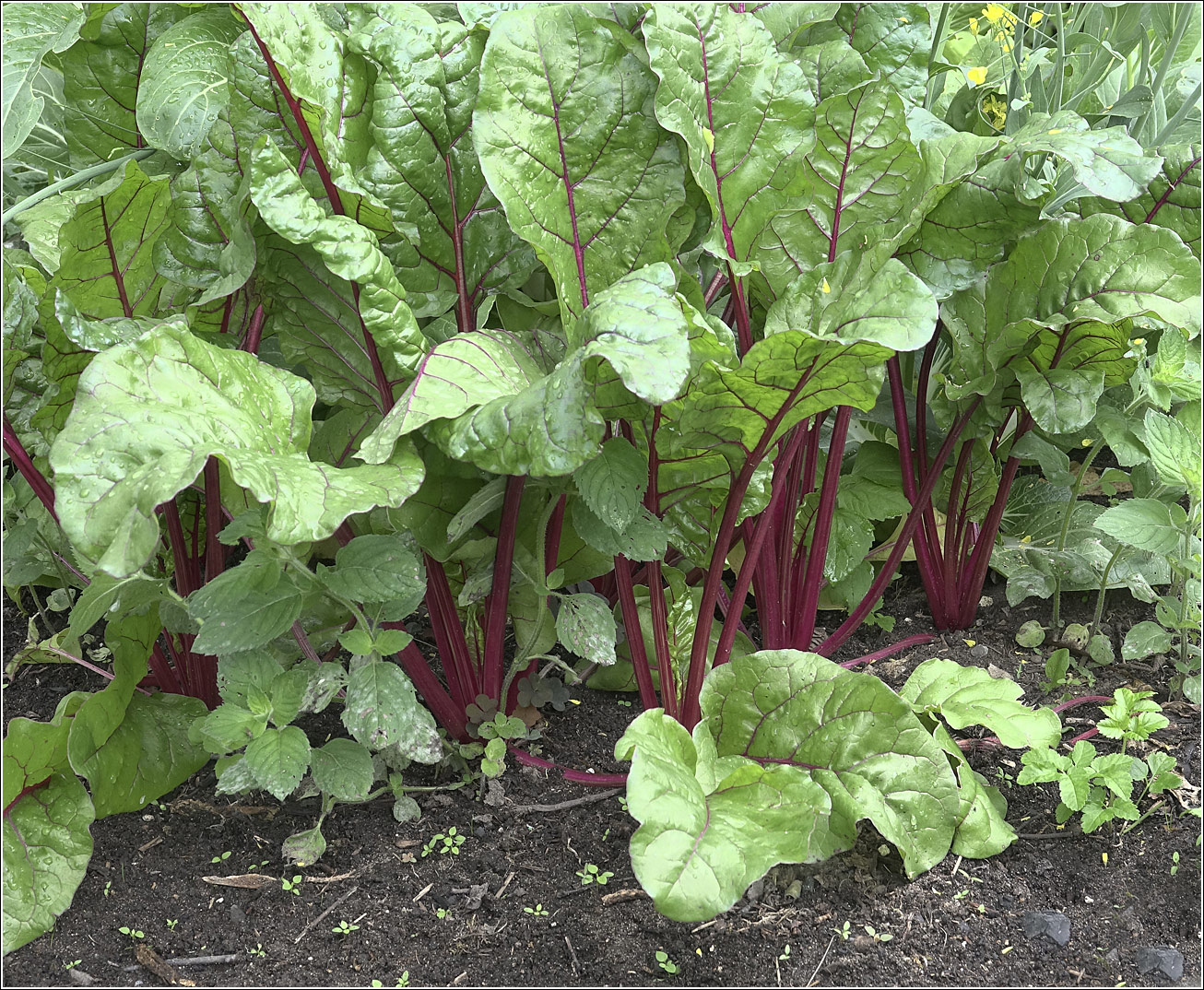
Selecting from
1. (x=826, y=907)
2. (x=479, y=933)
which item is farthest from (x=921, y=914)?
(x=479, y=933)

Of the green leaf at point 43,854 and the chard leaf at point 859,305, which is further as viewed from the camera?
the green leaf at point 43,854

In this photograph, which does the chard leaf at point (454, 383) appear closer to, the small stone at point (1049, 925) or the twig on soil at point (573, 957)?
the twig on soil at point (573, 957)

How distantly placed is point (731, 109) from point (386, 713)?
874 mm

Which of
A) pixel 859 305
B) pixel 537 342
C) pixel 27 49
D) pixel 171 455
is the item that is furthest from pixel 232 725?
pixel 27 49

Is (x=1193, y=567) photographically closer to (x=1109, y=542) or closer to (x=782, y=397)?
(x=1109, y=542)

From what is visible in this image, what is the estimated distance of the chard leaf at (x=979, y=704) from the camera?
4.53ft

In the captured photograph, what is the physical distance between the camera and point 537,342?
144cm

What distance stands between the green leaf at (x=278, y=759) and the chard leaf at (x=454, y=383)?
0.38m

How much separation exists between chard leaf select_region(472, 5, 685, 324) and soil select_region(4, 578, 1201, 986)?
710mm

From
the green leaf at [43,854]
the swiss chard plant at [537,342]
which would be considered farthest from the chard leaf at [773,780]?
the green leaf at [43,854]

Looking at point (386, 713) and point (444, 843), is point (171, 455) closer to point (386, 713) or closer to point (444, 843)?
point (386, 713)

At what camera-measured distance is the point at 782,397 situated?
1.20 meters

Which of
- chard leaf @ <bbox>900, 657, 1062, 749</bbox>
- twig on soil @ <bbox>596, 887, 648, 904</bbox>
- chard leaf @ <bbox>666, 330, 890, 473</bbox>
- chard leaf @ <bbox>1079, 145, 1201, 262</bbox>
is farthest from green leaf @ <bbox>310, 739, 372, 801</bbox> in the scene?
chard leaf @ <bbox>1079, 145, 1201, 262</bbox>

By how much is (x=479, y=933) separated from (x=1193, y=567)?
105 cm
